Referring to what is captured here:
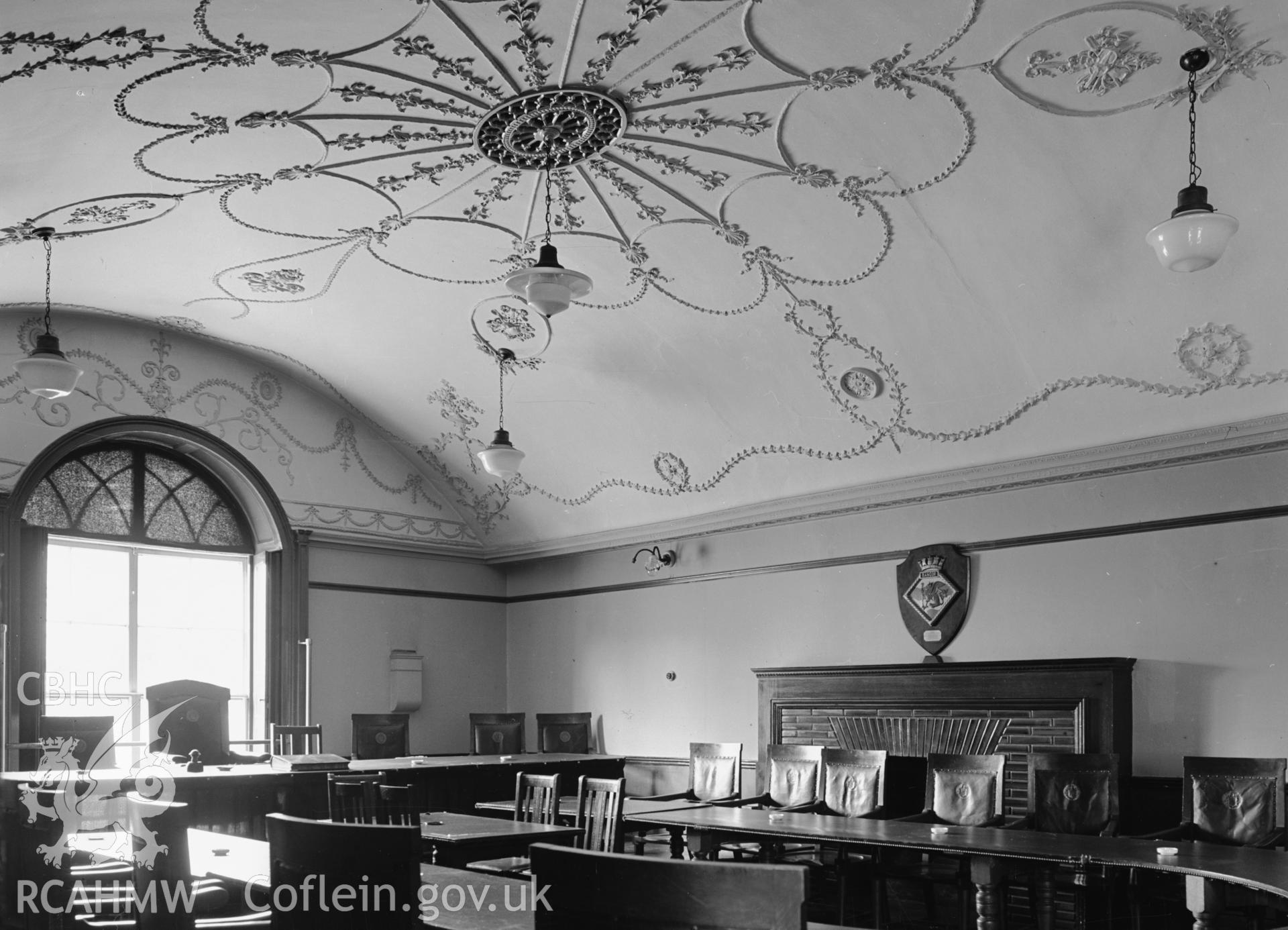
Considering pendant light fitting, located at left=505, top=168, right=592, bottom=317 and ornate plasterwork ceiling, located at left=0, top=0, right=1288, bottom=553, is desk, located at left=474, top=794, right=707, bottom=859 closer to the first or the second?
pendant light fitting, located at left=505, top=168, right=592, bottom=317

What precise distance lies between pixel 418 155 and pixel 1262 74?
4.12m

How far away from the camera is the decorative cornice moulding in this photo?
6898 mm

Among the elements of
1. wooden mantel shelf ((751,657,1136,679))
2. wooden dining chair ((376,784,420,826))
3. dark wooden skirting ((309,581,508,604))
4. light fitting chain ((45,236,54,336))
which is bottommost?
wooden dining chair ((376,784,420,826))

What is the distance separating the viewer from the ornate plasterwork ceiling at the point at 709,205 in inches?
207

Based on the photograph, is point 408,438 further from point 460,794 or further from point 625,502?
point 460,794

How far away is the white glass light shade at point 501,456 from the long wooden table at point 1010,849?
3125mm

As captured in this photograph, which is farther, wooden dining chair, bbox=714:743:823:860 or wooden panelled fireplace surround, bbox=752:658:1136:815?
wooden dining chair, bbox=714:743:823:860

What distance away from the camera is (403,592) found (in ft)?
36.7

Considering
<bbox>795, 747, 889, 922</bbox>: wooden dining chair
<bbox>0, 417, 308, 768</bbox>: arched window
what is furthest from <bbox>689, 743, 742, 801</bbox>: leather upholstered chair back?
<bbox>0, 417, 308, 768</bbox>: arched window

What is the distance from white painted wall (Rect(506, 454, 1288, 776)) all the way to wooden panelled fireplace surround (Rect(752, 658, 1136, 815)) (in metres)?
0.22

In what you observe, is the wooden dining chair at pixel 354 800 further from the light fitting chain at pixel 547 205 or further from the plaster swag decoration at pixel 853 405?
the plaster swag decoration at pixel 853 405

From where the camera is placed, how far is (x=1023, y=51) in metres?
5.31

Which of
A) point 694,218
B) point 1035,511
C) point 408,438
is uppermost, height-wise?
point 694,218

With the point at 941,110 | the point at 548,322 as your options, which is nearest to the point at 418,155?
the point at 548,322
